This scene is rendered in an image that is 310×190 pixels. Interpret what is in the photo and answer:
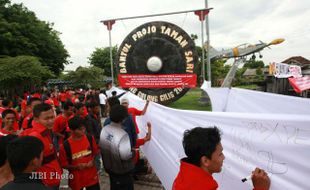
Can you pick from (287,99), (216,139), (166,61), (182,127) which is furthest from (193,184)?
(166,61)

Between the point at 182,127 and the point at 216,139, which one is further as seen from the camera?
the point at 182,127

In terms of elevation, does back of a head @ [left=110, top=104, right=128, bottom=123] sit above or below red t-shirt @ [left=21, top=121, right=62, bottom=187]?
above

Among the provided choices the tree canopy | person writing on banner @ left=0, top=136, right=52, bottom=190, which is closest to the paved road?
person writing on banner @ left=0, top=136, right=52, bottom=190

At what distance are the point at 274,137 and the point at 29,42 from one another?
1076 inches

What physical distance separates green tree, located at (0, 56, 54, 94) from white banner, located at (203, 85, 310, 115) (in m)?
17.0

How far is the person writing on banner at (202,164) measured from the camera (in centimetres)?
171

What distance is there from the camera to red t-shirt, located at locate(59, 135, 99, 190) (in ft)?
10.9

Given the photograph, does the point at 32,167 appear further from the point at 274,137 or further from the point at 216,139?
the point at 274,137

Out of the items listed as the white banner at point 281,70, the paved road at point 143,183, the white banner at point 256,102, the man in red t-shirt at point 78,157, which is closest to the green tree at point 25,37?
the white banner at point 281,70

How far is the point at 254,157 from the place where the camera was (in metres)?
2.07

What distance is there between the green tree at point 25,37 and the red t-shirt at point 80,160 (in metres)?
22.7

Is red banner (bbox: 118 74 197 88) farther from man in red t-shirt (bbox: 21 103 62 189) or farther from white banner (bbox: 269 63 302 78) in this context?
man in red t-shirt (bbox: 21 103 62 189)

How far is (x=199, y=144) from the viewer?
5.89ft

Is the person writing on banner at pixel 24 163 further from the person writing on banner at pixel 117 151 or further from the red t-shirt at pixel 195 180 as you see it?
the person writing on banner at pixel 117 151
